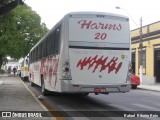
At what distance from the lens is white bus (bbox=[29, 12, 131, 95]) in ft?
45.9

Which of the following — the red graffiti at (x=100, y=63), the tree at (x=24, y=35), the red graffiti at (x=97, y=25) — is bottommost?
the red graffiti at (x=100, y=63)

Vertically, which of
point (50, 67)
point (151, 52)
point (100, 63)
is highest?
point (151, 52)

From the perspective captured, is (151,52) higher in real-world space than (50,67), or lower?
higher

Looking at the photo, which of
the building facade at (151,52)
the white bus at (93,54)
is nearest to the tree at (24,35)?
the building facade at (151,52)

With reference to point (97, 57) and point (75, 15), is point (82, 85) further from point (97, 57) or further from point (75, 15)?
point (75, 15)

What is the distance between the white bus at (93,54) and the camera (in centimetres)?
1398

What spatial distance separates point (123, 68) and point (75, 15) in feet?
8.93

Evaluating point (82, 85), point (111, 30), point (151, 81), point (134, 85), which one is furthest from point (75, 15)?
point (151, 81)

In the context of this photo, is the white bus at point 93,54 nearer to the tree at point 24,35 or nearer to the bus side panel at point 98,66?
the bus side panel at point 98,66

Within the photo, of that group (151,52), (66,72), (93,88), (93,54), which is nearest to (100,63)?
(93,54)

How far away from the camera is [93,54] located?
1423 cm

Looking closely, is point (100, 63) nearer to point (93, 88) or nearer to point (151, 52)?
point (93, 88)

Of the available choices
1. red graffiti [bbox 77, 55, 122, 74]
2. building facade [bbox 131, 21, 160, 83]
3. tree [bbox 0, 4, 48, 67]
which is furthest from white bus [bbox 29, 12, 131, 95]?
tree [bbox 0, 4, 48, 67]

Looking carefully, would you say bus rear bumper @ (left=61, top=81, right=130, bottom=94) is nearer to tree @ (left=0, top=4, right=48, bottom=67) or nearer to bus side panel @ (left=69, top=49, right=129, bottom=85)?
bus side panel @ (left=69, top=49, right=129, bottom=85)
